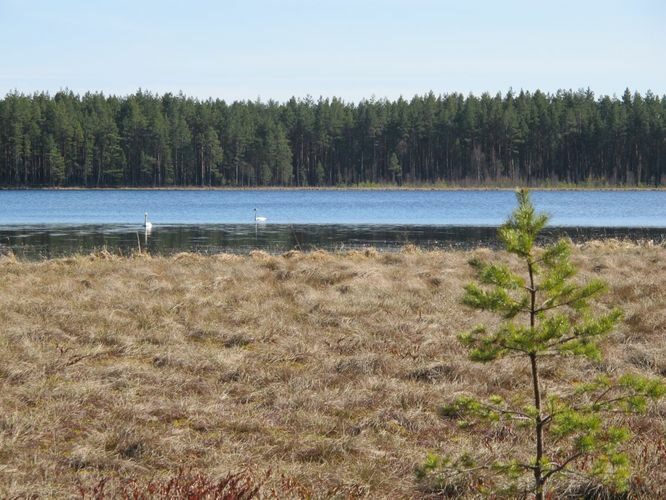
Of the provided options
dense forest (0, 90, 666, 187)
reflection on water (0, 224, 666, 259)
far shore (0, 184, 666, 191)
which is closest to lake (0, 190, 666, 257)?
reflection on water (0, 224, 666, 259)

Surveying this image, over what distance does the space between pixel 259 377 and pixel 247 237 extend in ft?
91.1

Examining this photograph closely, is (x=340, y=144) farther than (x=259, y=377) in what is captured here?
Yes

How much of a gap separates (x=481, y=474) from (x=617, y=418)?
6.37 feet

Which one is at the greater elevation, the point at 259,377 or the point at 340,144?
the point at 340,144

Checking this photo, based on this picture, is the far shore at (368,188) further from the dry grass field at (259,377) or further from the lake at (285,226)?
the dry grass field at (259,377)

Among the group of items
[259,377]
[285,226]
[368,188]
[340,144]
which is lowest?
[285,226]

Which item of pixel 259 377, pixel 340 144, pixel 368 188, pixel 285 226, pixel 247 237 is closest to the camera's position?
pixel 259 377

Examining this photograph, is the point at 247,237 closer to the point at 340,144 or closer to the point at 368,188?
the point at 368,188

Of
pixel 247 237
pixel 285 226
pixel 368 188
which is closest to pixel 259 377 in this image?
pixel 247 237

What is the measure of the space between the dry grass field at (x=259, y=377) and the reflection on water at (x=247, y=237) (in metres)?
14.9

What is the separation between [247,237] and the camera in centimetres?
3666

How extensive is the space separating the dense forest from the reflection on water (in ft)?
244

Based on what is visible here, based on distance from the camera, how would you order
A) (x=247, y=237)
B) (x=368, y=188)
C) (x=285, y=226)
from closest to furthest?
(x=247, y=237), (x=285, y=226), (x=368, y=188)

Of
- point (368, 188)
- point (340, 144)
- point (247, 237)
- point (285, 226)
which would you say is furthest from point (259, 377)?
point (340, 144)
